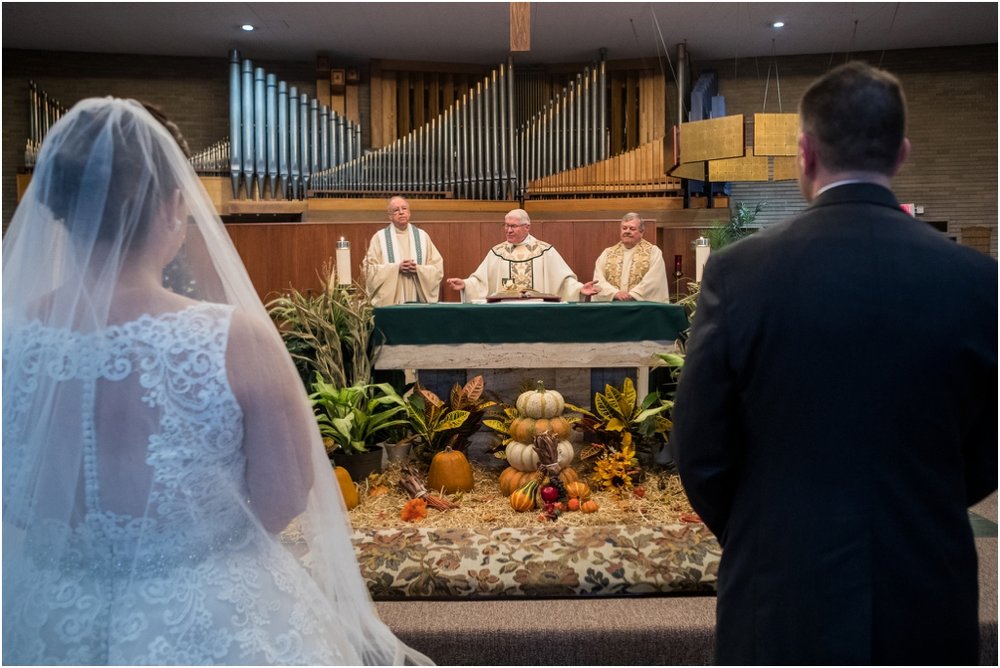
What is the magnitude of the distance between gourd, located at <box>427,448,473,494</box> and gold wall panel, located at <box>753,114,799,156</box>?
10.6 feet

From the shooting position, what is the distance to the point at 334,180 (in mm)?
10305

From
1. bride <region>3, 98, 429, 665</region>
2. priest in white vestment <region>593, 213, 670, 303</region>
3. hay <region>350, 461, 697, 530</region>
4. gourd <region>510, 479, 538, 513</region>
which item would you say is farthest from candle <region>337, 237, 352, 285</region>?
bride <region>3, 98, 429, 665</region>

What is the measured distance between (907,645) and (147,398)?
133cm

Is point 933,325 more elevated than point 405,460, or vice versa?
point 933,325

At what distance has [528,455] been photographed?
4.33 meters

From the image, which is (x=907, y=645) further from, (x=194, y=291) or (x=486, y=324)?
(x=486, y=324)

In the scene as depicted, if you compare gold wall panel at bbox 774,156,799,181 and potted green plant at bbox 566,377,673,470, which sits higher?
gold wall panel at bbox 774,156,799,181

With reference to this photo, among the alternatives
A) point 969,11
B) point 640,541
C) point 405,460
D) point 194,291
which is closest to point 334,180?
point 405,460

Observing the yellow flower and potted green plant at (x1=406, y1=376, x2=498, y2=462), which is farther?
potted green plant at (x1=406, y1=376, x2=498, y2=462)

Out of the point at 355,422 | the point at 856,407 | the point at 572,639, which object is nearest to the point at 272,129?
the point at 355,422

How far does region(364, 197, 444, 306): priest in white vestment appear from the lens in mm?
7434

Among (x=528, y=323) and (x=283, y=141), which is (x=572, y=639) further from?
(x=283, y=141)

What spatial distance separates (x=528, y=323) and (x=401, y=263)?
8.09 ft

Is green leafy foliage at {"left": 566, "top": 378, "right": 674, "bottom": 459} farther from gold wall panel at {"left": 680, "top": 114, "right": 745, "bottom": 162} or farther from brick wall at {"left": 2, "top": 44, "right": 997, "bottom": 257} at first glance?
brick wall at {"left": 2, "top": 44, "right": 997, "bottom": 257}
